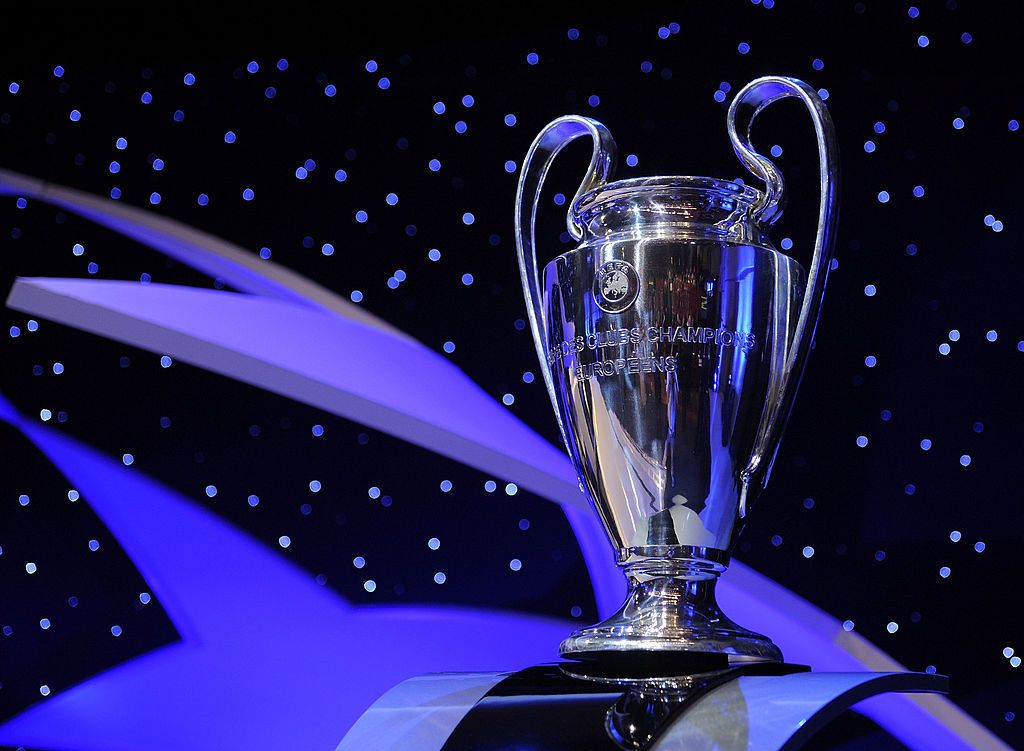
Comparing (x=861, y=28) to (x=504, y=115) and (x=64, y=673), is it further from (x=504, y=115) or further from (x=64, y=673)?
(x=64, y=673)

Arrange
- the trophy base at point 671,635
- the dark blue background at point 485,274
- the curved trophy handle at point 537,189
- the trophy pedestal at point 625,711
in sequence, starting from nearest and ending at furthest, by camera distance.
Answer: the trophy pedestal at point 625,711
the trophy base at point 671,635
the curved trophy handle at point 537,189
the dark blue background at point 485,274

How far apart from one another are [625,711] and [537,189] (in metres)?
0.48

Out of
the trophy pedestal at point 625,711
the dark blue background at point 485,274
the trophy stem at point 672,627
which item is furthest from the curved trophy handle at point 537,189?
the dark blue background at point 485,274

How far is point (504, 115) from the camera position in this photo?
5.67 ft

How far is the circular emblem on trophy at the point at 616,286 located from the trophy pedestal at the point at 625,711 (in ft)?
0.90

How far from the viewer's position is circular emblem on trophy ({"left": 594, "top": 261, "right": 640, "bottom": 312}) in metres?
0.87

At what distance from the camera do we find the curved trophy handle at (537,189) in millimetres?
978

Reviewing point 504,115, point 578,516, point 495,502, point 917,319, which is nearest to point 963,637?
point 917,319

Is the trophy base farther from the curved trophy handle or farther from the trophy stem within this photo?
the curved trophy handle

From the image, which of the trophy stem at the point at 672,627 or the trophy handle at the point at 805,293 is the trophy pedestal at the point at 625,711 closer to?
the trophy stem at the point at 672,627

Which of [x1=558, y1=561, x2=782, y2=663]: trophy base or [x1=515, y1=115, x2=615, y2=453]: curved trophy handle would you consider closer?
[x1=558, y1=561, x2=782, y2=663]: trophy base

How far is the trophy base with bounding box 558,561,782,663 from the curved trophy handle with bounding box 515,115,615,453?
163mm

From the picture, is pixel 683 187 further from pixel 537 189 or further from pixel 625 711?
pixel 625 711

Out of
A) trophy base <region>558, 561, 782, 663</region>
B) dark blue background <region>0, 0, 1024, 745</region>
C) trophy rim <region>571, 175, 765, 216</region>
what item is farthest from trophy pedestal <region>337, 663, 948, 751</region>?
dark blue background <region>0, 0, 1024, 745</region>
